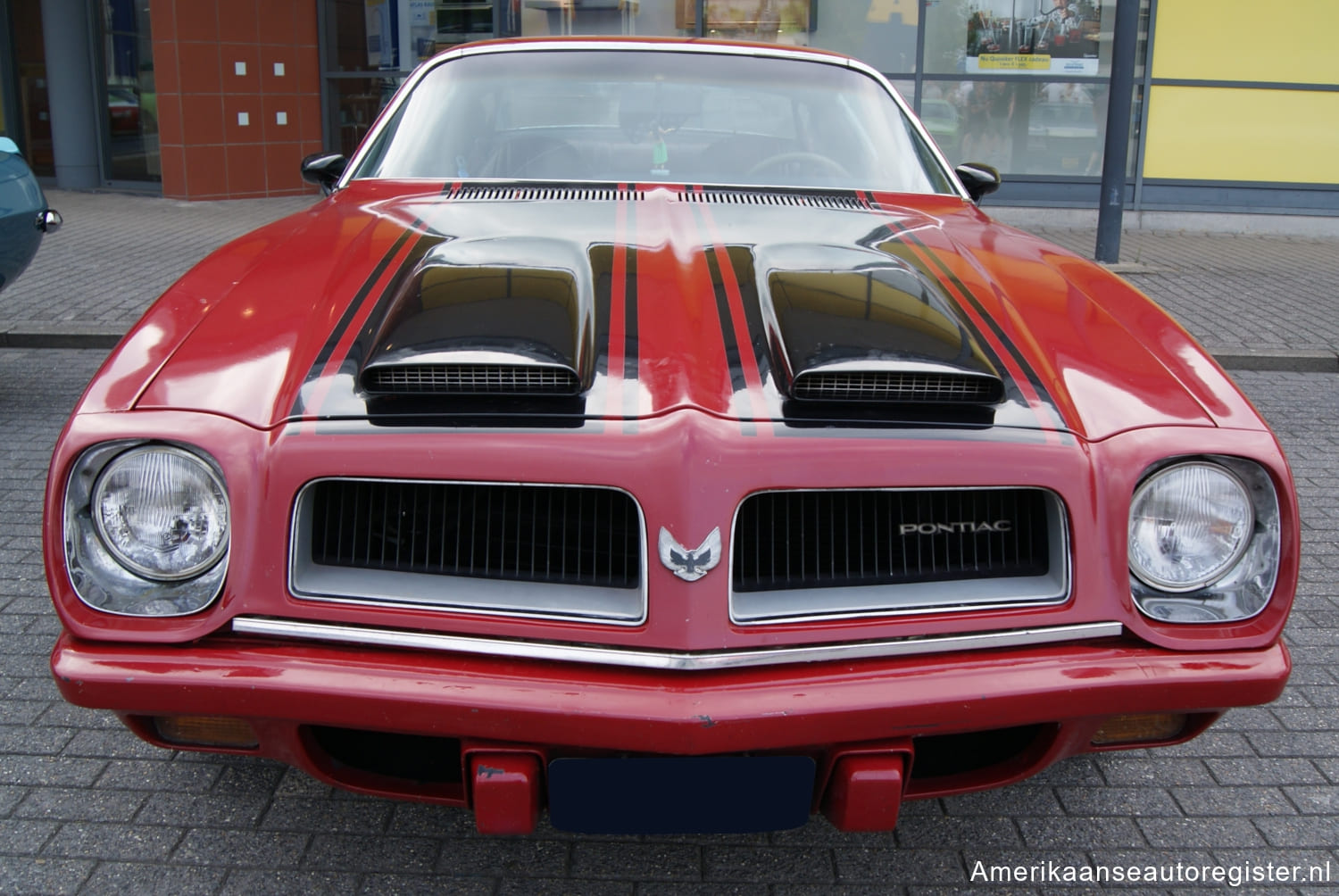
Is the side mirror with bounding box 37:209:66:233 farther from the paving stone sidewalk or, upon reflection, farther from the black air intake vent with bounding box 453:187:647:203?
the black air intake vent with bounding box 453:187:647:203

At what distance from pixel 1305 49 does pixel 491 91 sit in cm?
1053

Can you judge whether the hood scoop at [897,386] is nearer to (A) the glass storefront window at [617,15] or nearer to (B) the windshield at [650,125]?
(B) the windshield at [650,125]

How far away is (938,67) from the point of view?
1142 cm

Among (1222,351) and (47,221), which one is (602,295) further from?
(1222,351)

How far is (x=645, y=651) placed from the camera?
1817mm

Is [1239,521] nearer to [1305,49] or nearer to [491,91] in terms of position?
[491,91]

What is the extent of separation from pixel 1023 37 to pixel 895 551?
10.6m

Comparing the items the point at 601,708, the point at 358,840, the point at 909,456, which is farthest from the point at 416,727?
the point at 909,456

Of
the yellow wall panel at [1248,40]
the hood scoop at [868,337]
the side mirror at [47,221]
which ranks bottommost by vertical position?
the side mirror at [47,221]

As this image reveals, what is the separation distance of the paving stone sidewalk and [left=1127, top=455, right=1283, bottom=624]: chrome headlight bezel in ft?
16.4

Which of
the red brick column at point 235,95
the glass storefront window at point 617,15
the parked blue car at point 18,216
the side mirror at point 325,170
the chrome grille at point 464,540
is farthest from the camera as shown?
the red brick column at point 235,95

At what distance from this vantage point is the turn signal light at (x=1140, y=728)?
2.02 meters

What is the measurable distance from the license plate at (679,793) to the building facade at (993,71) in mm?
10054

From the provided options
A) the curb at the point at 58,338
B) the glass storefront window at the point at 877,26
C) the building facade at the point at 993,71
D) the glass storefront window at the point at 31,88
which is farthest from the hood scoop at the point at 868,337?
the glass storefront window at the point at 31,88
